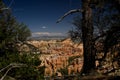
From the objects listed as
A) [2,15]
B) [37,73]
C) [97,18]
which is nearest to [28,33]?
[2,15]

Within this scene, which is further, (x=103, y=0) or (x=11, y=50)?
(x=11, y=50)

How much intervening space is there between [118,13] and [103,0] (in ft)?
2.21

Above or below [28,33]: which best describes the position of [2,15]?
above

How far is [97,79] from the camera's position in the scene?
7.32 meters

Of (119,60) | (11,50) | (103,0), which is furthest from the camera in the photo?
(11,50)

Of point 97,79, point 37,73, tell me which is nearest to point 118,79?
point 97,79

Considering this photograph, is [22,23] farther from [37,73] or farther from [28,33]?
[37,73]

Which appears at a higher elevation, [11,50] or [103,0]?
[103,0]

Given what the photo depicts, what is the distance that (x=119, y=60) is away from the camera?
30.7ft

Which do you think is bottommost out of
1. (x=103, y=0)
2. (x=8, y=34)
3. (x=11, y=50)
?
(x=11, y=50)

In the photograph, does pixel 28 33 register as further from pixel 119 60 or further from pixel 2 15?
pixel 119 60

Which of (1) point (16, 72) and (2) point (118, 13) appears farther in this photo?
(1) point (16, 72)

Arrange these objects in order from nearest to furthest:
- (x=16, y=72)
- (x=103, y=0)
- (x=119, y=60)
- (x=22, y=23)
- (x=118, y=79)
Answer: (x=118, y=79)
(x=103, y=0)
(x=119, y=60)
(x=16, y=72)
(x=22, y=23)

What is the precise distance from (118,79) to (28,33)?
1026 cm
